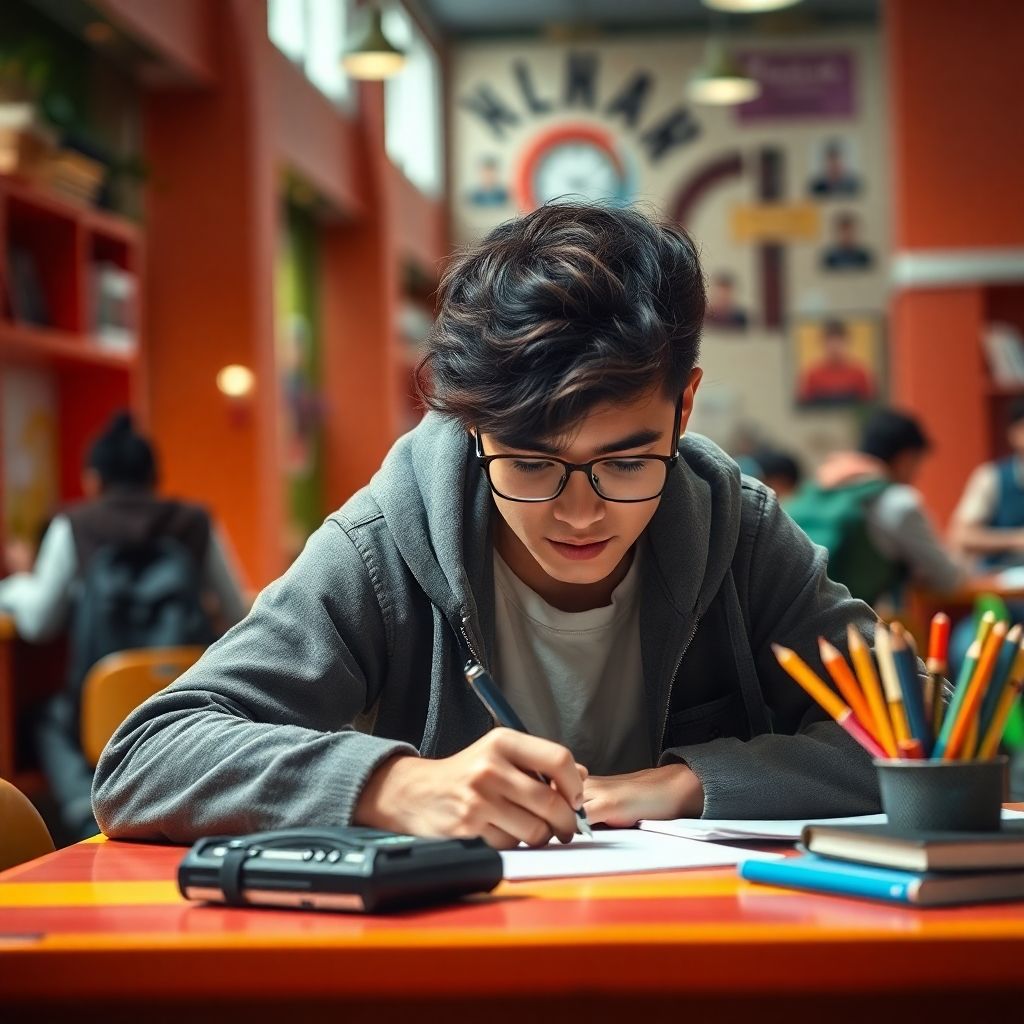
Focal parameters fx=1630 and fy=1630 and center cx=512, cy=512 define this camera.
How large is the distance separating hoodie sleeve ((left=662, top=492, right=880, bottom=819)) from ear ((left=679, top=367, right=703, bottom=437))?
197 millimetres

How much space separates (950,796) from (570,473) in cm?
51

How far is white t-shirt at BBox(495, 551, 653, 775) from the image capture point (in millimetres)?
1725

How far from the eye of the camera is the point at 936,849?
1.02m

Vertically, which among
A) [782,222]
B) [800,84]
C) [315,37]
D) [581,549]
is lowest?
[581,549]

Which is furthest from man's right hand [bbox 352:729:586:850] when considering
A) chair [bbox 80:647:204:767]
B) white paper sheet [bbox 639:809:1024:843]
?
chair [bbox 80:647:204:767]

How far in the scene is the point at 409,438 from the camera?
5.87ft

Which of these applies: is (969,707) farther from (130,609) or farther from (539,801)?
(130,609)

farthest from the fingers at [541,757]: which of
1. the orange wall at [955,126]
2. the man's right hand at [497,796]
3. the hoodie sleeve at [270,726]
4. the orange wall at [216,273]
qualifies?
the orange wall at [955,126]

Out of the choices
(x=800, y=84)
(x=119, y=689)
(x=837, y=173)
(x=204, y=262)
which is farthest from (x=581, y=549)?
(x=800, y=84)

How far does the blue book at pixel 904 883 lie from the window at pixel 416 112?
10950mm

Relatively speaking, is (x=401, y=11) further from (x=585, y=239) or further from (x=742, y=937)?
(x=742, y=937)

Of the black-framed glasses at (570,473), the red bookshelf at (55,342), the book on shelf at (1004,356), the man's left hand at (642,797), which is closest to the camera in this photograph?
the man's left hand at (642,797)

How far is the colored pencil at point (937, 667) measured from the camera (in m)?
1.13

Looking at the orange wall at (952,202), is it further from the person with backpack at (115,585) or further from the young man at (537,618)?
the young man at (537,618)
